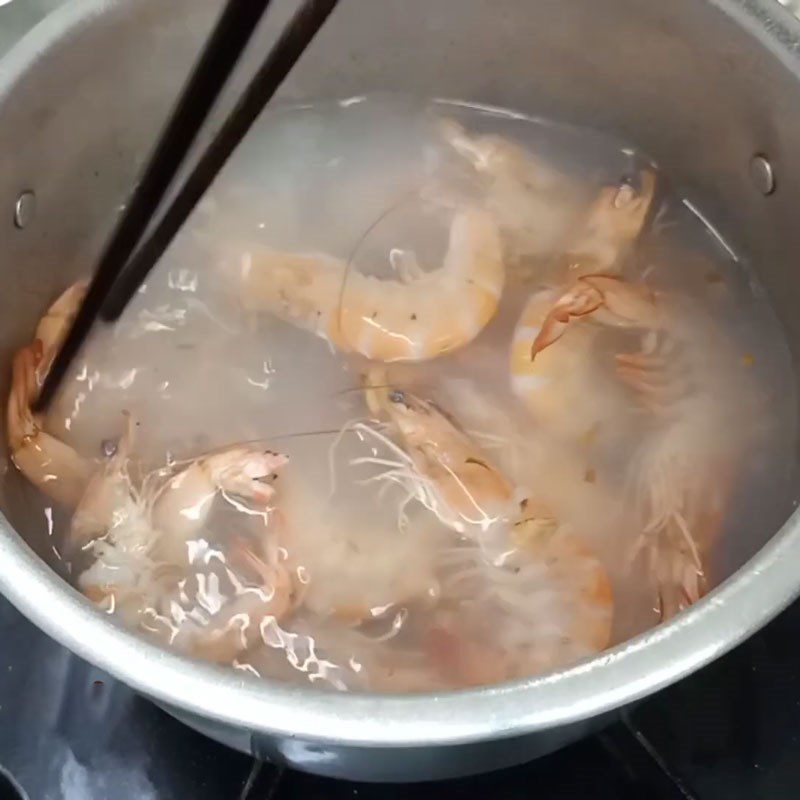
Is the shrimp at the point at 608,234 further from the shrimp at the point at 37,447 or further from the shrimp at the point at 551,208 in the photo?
the shrimp at the point at 37,447

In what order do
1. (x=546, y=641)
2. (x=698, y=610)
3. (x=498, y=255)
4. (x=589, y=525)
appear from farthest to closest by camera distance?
(x=498, y=255), (x=589, y=525), (x=546, y=641), (x=698, y=610)

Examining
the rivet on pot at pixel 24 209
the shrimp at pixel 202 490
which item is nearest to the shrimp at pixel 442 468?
the shrimp at pixel 202 490

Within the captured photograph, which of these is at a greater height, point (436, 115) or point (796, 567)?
point (796, 567)

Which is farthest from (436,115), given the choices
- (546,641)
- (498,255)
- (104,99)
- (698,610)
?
(698,610)

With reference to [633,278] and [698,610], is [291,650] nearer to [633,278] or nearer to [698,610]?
[698,610]

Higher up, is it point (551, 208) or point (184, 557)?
point (551, 208)

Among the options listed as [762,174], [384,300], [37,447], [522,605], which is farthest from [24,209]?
[762,174]

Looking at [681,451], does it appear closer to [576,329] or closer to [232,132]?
[576,329]
